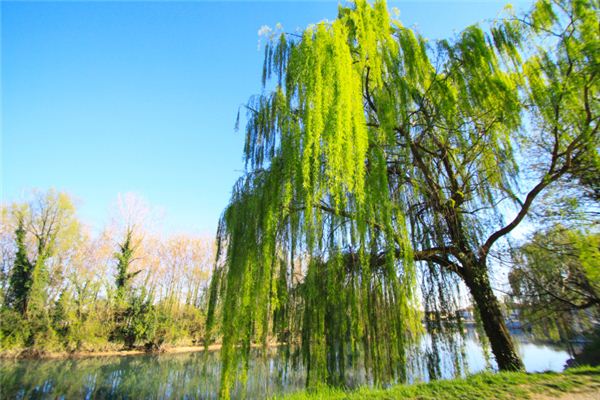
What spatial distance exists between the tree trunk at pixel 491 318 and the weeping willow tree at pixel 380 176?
0.06 ft

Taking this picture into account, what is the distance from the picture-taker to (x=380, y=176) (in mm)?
3559

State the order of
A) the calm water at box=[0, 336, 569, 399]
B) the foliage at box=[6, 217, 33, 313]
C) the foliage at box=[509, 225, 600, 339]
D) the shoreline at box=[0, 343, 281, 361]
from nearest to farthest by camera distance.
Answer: the calm water at box=[0, 336, 569, 399]
the foliage at box=[509, 225, 600, 339]
the shoreline at box=[0, 343, 281, 361]
the foliage at box=[6, 217, 33, 313]

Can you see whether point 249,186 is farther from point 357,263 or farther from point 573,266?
point 573,266

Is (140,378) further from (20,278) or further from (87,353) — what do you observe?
(20,278)

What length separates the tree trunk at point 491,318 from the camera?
14.5ft

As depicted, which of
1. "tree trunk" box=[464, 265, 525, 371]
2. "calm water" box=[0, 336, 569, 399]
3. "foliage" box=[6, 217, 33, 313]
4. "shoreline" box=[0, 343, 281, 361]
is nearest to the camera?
"tree trunk" box=[464, 265, 525, 371]

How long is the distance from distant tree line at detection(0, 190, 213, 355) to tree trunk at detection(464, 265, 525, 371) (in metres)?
14.3

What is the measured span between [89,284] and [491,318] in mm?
18324

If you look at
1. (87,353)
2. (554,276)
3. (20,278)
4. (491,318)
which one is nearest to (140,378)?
(87,353)

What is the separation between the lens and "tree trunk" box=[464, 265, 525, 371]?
4.41m

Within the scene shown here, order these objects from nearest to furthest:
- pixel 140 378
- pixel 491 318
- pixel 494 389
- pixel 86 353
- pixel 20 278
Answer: pixel 494 389
pixel 491 318
pixel 140 378
pixel 20 278
pixel 86 353

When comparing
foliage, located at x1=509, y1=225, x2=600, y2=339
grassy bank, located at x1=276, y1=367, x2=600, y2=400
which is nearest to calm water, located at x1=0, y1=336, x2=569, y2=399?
grassy bank, located at x1=276, y1=367, x2=600, y2=400

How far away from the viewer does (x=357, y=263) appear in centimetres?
433

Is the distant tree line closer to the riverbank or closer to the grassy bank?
the riverbank
